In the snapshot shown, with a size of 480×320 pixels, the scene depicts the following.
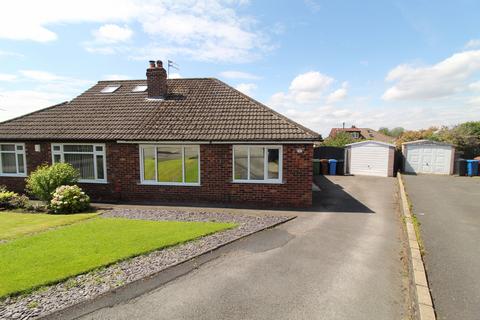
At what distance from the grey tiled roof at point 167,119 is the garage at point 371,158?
38.4 ft

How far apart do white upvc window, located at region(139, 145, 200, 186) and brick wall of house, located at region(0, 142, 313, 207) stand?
21cm

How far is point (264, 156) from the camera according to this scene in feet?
34.2

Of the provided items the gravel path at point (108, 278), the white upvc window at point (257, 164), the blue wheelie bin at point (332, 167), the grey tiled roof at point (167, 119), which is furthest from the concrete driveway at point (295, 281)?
the blue wheelie bin at point (332, 167)

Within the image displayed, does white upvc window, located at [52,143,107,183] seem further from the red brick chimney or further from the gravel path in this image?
the gravel path

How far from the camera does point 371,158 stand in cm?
2044

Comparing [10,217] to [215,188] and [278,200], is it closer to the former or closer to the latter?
[215,188]

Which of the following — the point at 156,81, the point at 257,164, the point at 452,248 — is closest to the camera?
the point at 452,248

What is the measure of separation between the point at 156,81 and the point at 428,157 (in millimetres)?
20163

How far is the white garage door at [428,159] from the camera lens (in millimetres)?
20922

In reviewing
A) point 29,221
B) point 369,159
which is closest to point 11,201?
point 29,221

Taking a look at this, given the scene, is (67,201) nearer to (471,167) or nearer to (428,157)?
(428,157)

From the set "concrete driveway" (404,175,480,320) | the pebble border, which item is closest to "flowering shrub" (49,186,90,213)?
the pebble border

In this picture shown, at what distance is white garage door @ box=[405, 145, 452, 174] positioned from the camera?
20.9 metres

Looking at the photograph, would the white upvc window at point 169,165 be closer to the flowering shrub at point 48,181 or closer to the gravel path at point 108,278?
the flowering shrub at point 48,181
